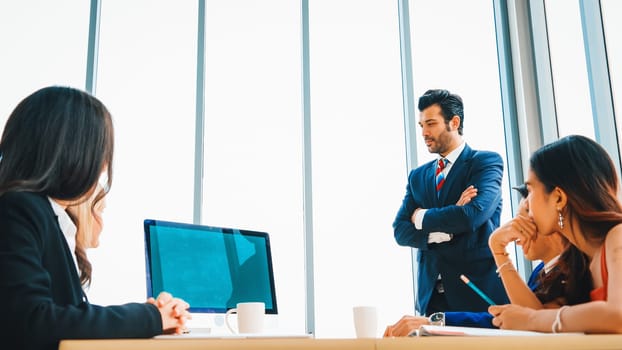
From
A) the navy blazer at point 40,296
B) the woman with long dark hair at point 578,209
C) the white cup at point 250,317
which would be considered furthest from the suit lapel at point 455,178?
the navy blazer at point 40,296

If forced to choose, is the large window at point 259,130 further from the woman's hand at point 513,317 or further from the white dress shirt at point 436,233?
the woman's hand at point 513,317

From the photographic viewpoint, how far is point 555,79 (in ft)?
13.0

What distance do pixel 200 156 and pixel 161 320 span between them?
2.76 meters

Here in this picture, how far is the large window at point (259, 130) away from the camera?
12.8ft

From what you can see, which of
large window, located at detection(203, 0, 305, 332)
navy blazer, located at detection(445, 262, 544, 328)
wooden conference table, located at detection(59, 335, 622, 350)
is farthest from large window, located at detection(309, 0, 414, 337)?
wooden conference table, located at detection(59, 335, 622, 350)

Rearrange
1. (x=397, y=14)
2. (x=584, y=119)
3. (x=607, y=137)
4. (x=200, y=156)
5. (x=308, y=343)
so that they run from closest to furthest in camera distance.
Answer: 1. (x=308, y=343)
2. (x=607, y=137)
3. (x=584, y=119)
4. (x=200, y=156)
5. (x=397, y=14)

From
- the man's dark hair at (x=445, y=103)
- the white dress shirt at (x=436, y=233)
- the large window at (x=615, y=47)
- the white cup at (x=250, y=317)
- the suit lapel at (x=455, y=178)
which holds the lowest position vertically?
the white cup at (x=250, y=317)

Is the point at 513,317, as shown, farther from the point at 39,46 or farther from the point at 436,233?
the point at 39,46

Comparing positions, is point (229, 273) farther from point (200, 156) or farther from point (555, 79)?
point (555, 79)

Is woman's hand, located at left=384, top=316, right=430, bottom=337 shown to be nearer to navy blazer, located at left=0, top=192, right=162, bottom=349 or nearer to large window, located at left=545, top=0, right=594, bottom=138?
navy blazer, located at left=0, top=192, right=162, bottom=349

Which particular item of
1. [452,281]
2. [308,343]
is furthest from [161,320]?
[452,281]

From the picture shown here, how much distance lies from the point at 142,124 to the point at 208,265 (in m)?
2.30

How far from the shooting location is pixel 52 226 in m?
1.22

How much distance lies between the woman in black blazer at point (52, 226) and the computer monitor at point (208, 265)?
0.40m
